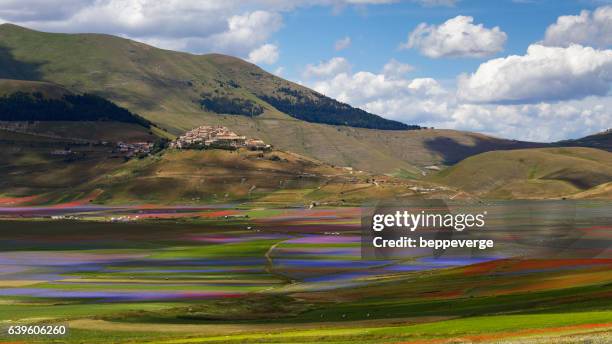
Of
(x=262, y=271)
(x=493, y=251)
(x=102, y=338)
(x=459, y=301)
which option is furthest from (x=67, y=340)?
(x=493, y=251)

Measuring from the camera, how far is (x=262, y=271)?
4564 inches

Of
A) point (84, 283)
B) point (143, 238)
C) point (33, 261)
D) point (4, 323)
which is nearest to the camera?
point (4, 323)

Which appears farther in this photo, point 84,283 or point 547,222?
point 547,222

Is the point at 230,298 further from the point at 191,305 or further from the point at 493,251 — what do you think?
the point at 493,251

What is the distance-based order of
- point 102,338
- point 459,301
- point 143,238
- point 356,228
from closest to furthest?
point 102,338 → point 459,301 → point 143,238 → point 356,228

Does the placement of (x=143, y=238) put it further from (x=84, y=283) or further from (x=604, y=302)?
(x=604, y=302)

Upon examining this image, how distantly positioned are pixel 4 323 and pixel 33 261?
193ft

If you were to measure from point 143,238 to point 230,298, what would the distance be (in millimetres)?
84481

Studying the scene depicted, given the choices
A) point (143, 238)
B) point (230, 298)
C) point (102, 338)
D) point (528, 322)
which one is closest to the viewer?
point (528, 322)

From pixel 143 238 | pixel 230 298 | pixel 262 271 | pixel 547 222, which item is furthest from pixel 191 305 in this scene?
pixel 547 222

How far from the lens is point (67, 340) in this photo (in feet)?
214

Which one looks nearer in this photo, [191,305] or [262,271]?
[191,305]

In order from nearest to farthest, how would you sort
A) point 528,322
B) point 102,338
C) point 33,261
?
point 528,322, point 102,338, point 33,261

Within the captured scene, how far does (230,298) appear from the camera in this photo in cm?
8950
